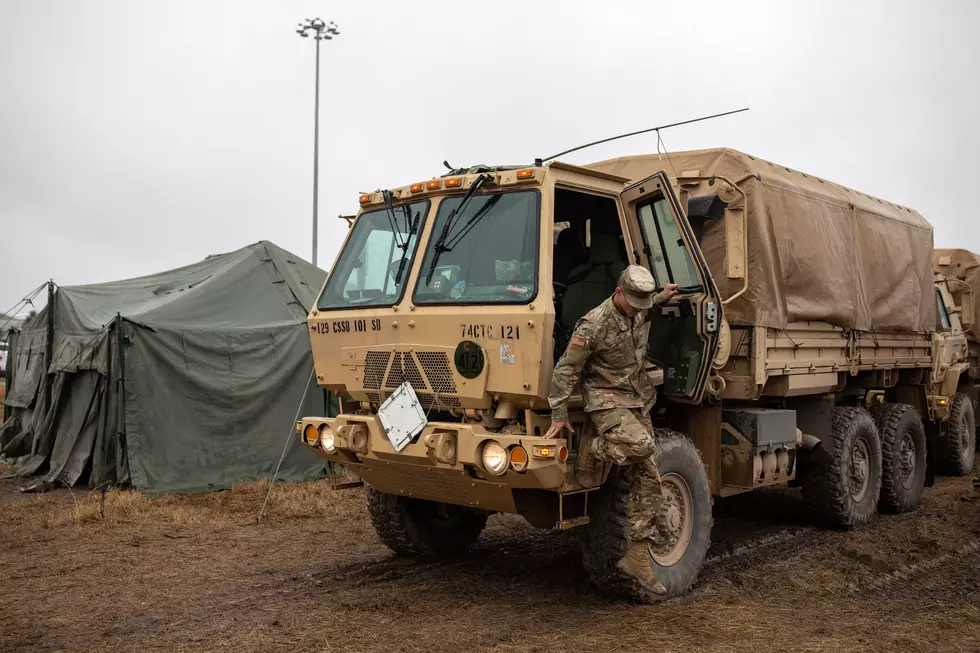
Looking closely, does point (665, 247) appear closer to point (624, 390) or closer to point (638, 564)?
point (624, 390)

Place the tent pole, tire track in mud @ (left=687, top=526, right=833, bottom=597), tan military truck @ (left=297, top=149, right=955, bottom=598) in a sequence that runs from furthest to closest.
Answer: the tent pole, tire track in mud @ (left=687, top=526, right=833, bottom=597), tan military truck @ (left=297, top=149, right=955, bottom=598)

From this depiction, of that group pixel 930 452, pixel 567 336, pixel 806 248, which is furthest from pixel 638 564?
pixel 930 452

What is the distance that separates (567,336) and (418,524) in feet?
7.19

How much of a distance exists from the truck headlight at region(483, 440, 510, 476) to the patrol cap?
121cm

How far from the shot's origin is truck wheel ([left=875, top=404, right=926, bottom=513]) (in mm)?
8938

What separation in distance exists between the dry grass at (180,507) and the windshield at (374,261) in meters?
3.81

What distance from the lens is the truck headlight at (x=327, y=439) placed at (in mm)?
6248

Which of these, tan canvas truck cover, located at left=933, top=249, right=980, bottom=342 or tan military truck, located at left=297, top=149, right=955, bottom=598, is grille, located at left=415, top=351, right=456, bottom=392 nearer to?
tan military truck, located at left=297, top=149, right=955, bottom=598

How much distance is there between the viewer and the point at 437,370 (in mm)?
5703

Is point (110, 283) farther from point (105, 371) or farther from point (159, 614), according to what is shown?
point (159, 614)

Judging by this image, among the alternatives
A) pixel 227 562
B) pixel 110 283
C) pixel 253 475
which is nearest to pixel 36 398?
pixel 110 283

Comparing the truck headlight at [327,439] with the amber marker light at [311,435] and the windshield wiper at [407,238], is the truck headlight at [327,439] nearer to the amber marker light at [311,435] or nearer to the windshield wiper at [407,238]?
the amber marker light at [311,435]

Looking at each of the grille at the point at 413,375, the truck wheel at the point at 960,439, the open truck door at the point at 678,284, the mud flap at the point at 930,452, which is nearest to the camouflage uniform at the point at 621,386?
the open truck door at the point at 678,284

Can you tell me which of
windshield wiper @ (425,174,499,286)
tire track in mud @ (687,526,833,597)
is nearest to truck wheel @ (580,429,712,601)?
tire track in mud @ (687,526,833,597)
